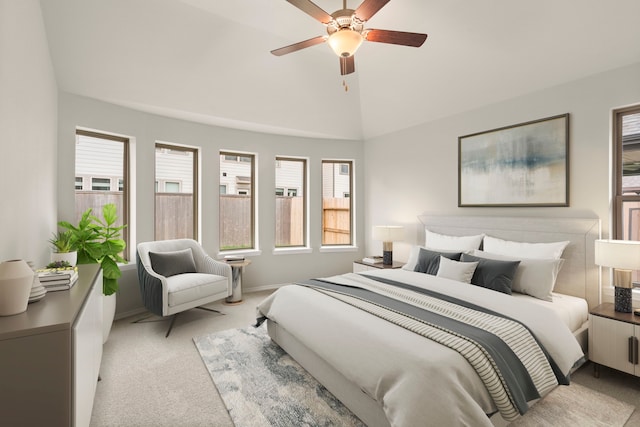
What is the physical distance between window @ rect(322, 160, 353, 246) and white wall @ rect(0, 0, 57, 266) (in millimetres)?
3788

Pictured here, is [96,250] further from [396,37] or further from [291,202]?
[396,37]

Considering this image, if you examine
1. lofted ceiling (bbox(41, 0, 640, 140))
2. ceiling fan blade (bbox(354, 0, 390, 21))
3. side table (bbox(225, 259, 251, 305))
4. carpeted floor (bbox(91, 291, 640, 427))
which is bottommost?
carpeted floor (bbox(91, 291, 640, 427))

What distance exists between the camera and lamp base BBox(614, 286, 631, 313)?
8.53 ft

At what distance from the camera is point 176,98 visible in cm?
382

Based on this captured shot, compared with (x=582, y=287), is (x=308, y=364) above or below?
below

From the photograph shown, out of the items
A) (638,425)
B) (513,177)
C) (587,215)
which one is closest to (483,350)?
(638,425)

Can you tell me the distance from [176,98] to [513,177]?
13.3 ft

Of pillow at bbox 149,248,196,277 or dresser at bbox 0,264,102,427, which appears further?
pillow at bbox 149,248,196,277

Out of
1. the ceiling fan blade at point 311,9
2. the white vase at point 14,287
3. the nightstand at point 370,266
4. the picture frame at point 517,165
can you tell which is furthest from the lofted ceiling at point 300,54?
the white vase at point 14,287

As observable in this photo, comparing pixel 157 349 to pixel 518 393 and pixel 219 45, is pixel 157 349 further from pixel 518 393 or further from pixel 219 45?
pixel 219 45

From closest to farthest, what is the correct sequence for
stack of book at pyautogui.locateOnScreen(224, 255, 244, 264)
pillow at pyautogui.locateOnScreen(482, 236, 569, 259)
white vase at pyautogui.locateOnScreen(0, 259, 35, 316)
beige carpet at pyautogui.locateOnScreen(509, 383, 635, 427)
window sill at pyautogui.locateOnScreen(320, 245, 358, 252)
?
white vase at pyautogui.locateOnScreen(0, 259, 35, 316) → beige carpet at pyautogui.locateOnScreen(509, 383, 635, 427) → pillow at pyautogui.locateOnScreen(482, 236, 569, 259) → stack of book at pyautogui.locateOnScreen(224, 255, 244, 264) → window sill at pyautogui.locateOnScreen(320, 245, 358, 252)

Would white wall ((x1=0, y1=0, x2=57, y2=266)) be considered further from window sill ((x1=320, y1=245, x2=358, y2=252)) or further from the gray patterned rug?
window sill ((x1=320, y1=245, x2=358, y2=252))

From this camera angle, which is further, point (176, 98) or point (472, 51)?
point (176, 98)

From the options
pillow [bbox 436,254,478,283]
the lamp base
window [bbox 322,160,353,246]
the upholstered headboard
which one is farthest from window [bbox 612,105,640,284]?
window [bbox 322,160,353,246]
